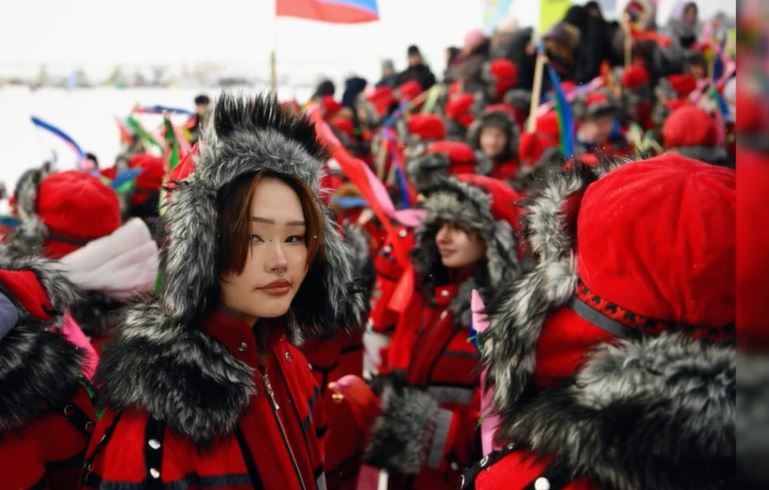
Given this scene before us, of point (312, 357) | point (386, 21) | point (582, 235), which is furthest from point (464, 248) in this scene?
point (386, 21)

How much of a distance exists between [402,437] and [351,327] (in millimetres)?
574

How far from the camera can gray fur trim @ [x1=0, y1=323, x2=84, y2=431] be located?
1.33 meters

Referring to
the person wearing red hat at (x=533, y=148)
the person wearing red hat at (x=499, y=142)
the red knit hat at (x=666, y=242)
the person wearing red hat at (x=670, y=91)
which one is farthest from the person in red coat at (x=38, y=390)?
the person wearing red hat at (x=670, y=91)

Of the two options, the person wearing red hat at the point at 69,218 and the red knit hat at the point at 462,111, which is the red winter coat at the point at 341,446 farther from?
the red knit hat at the point at 462,111

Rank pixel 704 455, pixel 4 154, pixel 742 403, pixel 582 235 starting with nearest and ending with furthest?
1. pixel 742 403
2. pixel 704 455
3. pixel 582 235
4. pixel 4 154

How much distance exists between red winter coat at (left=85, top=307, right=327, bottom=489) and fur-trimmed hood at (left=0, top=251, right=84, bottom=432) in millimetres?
174

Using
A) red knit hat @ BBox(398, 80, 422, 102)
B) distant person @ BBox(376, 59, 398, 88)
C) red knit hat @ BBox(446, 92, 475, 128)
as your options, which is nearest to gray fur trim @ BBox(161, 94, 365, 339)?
red knit hat @ BBox(446, 92, 475, 128)

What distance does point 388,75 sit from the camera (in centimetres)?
1047

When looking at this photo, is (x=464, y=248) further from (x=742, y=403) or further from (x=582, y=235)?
(x=742, y=403)

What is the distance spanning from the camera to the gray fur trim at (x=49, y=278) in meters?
1.56

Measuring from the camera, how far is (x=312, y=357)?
2514 millimetres

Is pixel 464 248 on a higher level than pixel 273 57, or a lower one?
lower

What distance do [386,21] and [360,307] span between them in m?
10.3

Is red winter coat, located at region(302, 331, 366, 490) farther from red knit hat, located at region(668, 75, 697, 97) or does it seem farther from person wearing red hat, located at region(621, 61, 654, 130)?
red knit hat, located at region(668, 75, 697, 97)
